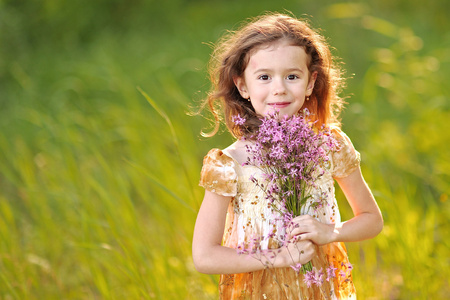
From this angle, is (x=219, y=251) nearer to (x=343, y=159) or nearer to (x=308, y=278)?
(x=308, y=278)

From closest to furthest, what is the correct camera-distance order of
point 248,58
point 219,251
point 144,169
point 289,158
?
point 289,158, point 219,251, point 248,58, point 144,169

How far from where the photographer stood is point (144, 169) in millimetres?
2049

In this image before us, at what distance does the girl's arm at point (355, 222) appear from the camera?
1.53 m

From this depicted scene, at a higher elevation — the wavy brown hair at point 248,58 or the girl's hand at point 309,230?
the wavy brown hair at point 248,58

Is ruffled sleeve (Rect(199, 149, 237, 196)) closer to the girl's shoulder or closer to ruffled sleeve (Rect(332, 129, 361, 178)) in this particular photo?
the girl's shoulder

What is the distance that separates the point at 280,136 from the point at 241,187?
30 centimetres

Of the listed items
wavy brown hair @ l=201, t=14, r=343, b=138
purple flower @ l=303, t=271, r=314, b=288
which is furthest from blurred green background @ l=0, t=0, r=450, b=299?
purple flower @ l=303, t=271, r=314, b=288

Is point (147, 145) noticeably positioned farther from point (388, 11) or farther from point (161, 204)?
point (388, 11)

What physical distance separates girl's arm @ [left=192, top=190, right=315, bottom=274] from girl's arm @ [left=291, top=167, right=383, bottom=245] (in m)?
0.06

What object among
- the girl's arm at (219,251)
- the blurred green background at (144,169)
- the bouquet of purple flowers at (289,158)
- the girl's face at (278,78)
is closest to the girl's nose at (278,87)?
the girl's face at (278,78)

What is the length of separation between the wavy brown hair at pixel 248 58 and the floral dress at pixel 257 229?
0.15m

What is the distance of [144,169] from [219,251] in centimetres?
59

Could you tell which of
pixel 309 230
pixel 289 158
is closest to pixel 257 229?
pixel 309 230

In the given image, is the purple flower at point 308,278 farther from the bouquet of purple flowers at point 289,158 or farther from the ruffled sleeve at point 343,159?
the ruffled sleeve at point 343,159
